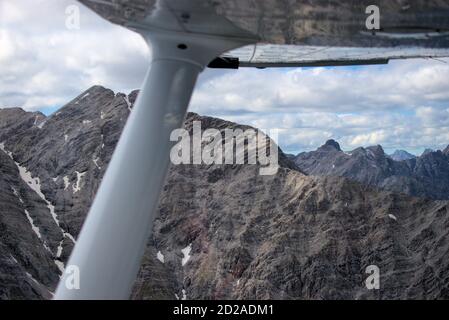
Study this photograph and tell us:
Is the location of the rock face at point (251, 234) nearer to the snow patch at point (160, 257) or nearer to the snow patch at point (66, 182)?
the snow patch at point (160, 257)

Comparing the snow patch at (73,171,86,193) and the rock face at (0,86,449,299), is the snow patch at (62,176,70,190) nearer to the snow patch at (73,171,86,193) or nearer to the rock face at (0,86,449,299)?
the rock face at (0,86,449,299)

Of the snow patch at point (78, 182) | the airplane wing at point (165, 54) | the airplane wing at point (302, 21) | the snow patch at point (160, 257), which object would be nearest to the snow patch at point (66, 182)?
the snow patch at point (78, 182)

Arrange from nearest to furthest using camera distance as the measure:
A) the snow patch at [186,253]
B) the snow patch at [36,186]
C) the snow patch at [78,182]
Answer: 1. the snow patch at [36,186]
2. the snow patch at [186,253]
3. the snow patch at [78,182]

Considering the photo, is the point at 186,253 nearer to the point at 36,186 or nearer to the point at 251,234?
the point at 251,234

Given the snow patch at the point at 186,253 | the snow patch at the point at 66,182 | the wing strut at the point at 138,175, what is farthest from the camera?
the snow patch at the point at 66,182

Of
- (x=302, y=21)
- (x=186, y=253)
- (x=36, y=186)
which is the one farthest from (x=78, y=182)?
(x=302, y=21)
